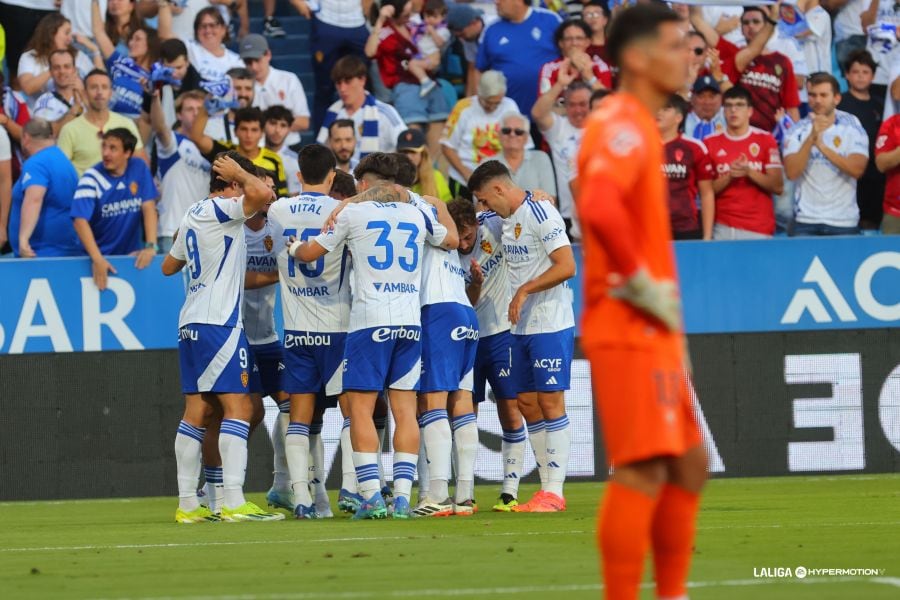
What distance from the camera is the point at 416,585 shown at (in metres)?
7.16

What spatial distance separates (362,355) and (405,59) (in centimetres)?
738

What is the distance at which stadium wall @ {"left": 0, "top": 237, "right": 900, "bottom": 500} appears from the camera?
14.0 meters

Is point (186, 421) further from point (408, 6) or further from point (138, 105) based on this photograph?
point (408, 6)

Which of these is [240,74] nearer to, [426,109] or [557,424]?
[426,109]

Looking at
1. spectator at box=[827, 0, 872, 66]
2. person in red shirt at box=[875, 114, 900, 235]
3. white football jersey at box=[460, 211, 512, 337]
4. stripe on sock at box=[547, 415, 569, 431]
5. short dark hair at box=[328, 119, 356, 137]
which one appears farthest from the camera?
spectator at box=[827, 0, 872, 66]

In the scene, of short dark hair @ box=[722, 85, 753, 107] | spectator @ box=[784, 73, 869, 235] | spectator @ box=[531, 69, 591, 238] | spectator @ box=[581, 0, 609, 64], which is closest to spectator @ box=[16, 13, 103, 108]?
spectator @ box=[531, 69, 591, 238]

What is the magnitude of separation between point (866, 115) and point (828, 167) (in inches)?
46.6

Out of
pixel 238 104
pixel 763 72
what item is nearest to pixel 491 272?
pixel 238 104

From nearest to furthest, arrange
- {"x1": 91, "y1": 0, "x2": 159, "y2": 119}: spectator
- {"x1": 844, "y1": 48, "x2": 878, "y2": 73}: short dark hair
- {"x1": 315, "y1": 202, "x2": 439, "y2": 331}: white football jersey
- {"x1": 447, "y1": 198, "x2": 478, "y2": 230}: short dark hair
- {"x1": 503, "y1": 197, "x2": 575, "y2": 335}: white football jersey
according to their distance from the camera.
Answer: {"x1": 315, "y1": 202, "x2": 439, "y2": 331}: white football jersey
{"x1": 503, "y1": 197, "x2": 575, "y2": 335}: white football jersey
{"x1": 447, "y1": 198, "x2": 478, "y2": 230}: short dark hair
{"x1": 91, "y1": 0, "x2": 159, "y2": 119}: spectator
{"x1": 844, "y1": 48, "x2": 878, "y2": 73}: short dark hair

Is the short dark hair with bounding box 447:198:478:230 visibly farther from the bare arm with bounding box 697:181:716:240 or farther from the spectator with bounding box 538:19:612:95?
the spectator with bounding box 538:19:612:95

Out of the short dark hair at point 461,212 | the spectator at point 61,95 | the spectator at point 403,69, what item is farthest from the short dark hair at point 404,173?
the spectator at point 403,69

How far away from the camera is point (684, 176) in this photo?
49.1 feet

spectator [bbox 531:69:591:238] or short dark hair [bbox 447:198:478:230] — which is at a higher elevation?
spectator [bbox 531:69:591:238]

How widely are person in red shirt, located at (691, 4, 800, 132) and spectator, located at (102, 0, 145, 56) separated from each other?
248 inches
